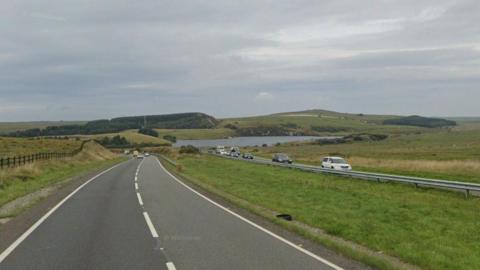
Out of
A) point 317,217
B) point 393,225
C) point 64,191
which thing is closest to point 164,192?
point 64,191

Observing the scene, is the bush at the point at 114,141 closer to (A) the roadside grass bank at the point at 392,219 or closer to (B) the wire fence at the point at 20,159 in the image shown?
(B) the wire fence at the point at 20,159

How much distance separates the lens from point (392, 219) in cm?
1566

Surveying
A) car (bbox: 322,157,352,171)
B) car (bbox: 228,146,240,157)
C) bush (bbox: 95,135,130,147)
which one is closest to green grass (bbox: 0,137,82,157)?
car (bbox: 228,146,240,157)

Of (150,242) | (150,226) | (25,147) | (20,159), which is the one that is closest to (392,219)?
(150,226)

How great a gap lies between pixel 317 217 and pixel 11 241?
8392 millimetres

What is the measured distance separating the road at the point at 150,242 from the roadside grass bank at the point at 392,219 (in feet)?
5.09

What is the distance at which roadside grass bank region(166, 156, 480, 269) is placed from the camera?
10609mm

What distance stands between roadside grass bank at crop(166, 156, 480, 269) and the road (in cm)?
155

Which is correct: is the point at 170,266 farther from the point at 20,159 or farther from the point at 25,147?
the point at 25,147

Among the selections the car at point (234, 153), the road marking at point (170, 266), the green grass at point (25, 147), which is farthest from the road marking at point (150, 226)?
the car at point (234, 153)

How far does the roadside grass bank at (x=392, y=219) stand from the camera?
10.6 meters

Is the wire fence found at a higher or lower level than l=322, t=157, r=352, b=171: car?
higher

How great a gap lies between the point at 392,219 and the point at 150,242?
7.51 meters

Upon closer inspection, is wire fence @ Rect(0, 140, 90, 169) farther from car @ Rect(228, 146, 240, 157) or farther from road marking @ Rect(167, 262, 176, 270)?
car @ Rect(228, 146, 240, 157)
